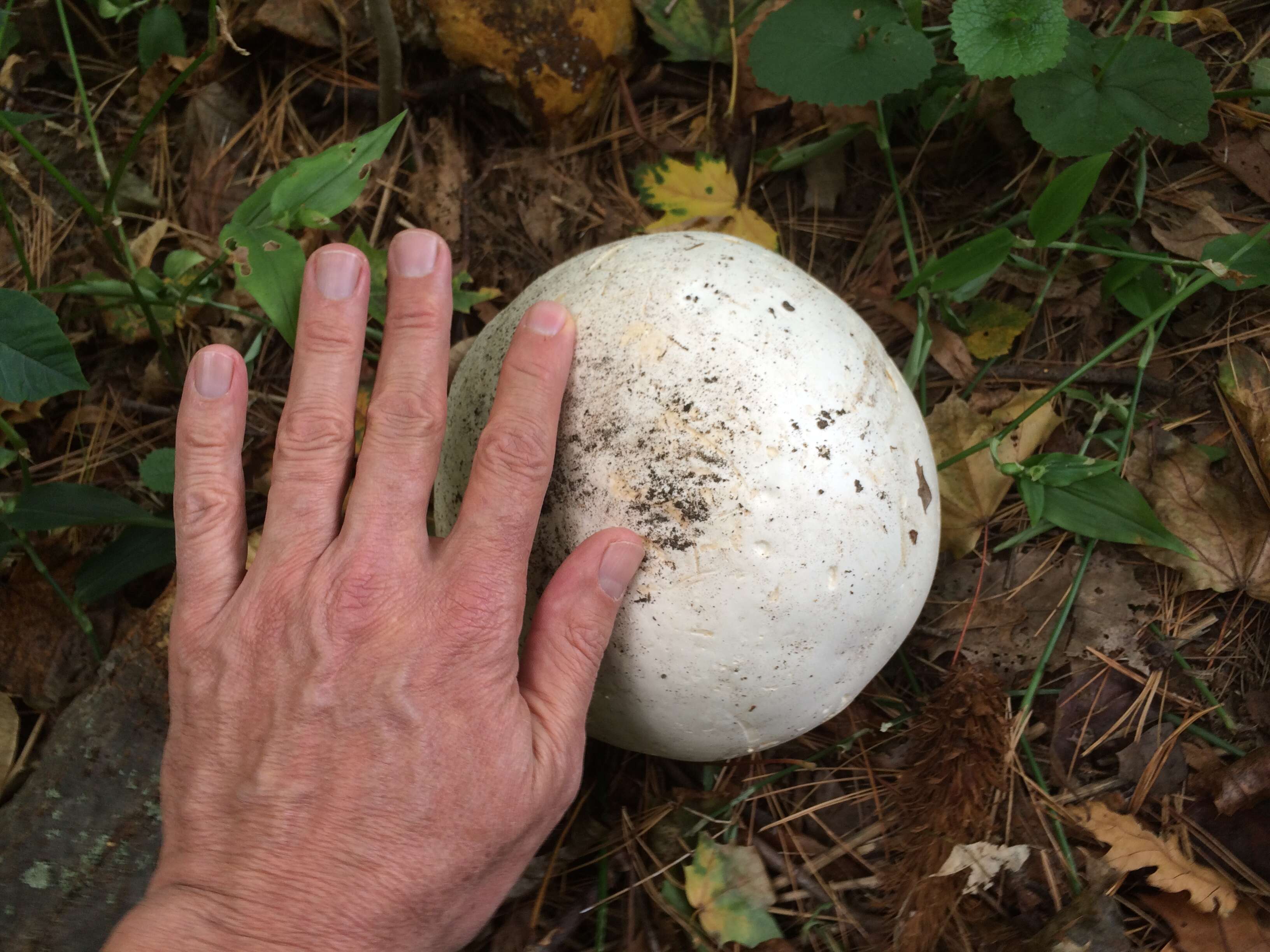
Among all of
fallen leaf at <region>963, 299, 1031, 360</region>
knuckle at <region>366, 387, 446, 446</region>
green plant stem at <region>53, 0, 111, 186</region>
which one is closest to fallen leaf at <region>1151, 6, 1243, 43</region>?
fallen leaf at <region>963, 299, 1031, 360</region>

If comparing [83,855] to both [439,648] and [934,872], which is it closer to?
[439,648]

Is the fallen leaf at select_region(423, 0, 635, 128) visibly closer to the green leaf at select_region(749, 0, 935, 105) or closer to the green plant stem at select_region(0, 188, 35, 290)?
the green leaf at select_region(749, 0, 935, 105)

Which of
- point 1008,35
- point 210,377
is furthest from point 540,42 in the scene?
point 210,377

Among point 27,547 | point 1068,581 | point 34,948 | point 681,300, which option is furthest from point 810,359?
point 34,948

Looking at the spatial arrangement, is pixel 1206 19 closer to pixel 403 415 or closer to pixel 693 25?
pixel 693 25

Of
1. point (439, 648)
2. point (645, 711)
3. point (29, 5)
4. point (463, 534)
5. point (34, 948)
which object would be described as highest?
point (29, 5)

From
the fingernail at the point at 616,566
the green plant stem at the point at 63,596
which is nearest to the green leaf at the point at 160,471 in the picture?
the green plant stem at the point at 63,596

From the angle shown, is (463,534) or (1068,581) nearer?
(463,534)

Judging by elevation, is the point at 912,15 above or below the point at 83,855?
above
